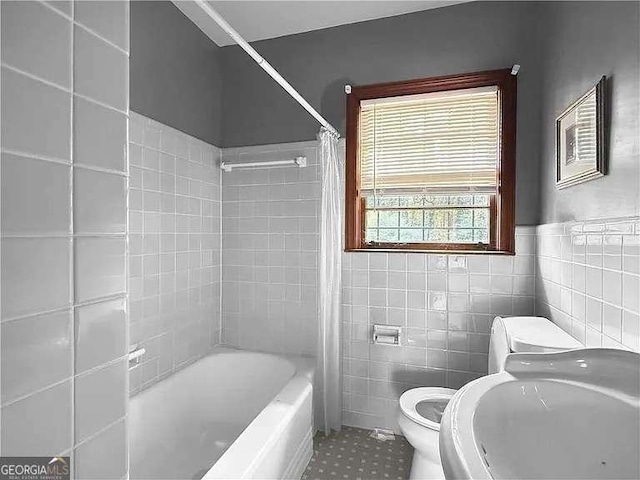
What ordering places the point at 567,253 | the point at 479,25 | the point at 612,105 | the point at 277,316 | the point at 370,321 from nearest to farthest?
the point at 612,105
the point at 567,253
the point at 479,25
the point at 370,321
the point at 277,316

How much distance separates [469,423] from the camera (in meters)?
0.59

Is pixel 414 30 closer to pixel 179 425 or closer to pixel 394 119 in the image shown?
pixel 394 119

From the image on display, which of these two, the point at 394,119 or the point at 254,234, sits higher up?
the point at 394,119

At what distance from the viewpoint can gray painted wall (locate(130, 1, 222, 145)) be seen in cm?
197

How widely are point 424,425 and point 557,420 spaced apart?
1115 millimetres

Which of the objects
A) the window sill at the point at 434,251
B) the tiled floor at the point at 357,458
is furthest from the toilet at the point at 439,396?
the window sill at the point at 434,251

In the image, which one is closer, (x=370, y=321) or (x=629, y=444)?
(x=629, y=444)

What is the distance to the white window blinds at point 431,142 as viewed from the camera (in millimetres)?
2262

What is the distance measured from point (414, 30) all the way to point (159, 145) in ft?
5.48

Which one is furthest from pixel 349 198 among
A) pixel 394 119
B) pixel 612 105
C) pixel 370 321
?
pixel 612 105

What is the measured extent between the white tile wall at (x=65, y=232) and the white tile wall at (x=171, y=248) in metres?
1.41

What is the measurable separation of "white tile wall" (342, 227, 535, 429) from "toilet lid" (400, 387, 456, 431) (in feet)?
0.91

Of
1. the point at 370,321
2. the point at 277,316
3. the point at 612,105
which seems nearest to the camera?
the point at 612,105

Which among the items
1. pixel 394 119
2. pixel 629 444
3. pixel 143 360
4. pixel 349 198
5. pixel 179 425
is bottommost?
pixel 179 425
